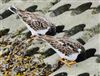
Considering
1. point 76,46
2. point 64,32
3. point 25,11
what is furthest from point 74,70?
point 25,11

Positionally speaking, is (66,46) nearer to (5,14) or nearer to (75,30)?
(75,30)

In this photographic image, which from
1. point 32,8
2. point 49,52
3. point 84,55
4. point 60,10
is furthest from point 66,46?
point 32,8

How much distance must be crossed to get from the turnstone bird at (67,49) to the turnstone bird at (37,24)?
1.01 feet

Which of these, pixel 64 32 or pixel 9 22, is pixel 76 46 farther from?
pixel 9 22

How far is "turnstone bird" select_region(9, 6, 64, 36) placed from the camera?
6.18m

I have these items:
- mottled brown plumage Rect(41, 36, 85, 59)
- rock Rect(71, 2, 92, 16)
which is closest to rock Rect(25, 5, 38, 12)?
rock Rect(71, 2, 92, 16)

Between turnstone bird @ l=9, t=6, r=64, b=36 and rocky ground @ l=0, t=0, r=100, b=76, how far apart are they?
0.08 meters

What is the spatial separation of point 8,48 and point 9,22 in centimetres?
48

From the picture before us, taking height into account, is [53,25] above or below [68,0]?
below

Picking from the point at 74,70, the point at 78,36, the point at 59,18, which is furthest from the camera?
the point at 59,18

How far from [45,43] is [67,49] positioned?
0.41 meters

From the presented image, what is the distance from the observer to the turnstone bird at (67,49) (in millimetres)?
5777

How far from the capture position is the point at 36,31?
6207mm

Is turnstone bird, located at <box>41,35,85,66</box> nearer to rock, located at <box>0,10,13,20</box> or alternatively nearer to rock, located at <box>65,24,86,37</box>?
rock, located at <box>65,24,86,37</box>
